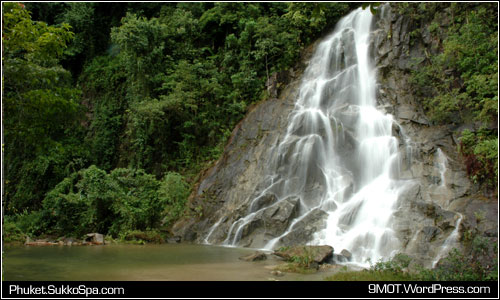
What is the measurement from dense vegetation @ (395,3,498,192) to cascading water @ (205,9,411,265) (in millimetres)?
2030

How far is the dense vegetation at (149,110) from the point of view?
1675 centimetres

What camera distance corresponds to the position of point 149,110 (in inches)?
788

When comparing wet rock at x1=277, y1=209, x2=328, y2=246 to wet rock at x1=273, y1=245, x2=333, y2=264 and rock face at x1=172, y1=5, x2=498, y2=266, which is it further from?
wet rock at x1=273, y1=245, x2=333, y2=264

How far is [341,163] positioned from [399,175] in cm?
236

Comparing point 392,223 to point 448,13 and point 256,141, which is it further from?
point 448,13

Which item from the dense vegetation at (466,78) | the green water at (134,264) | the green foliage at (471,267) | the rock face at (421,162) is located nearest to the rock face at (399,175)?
the rock face at (421,162)

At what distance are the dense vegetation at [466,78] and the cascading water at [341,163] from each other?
2030 millimetres

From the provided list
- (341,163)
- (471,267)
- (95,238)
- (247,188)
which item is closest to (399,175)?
(341,163)

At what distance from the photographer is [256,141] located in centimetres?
1814

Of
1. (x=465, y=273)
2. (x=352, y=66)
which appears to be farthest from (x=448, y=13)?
(x=465, y=273)

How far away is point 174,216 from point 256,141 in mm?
4984
